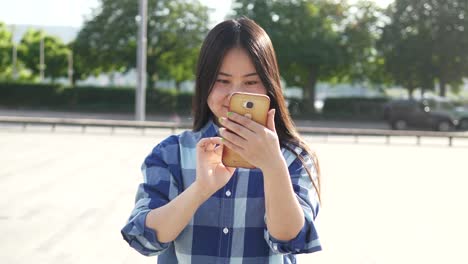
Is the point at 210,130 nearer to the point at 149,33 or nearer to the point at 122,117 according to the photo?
the point at 122,117

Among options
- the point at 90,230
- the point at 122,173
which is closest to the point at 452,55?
the point at 122,173

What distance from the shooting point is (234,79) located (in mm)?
1530

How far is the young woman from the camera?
4.72 ft

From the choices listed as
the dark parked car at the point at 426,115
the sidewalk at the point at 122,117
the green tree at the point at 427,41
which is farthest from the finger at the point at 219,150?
the green tree at the point at 427,41

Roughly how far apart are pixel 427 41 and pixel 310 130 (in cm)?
1753

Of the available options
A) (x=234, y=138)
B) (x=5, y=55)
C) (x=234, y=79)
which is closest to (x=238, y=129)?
(x=234, y=138)

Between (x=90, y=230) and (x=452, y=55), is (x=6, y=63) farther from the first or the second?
(x=90, y=230)

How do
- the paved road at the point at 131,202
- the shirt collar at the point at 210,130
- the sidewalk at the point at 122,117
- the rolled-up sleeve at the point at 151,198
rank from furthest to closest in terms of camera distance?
the sidewalk at the point at 122,117 < the paved road at the point at 131,202 < the shirt collar at the point at 210,130 < the rolled-up sleeve at the point at 151,198

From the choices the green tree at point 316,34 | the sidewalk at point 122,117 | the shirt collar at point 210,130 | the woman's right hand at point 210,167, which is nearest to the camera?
the woman's right hand at point 210,167

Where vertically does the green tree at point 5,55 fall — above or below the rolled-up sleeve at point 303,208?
above

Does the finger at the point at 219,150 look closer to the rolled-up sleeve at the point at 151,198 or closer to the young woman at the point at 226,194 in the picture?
the young woman at the point at 226,194

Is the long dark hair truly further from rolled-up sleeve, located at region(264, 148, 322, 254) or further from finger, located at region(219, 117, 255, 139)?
finger, located at region(219, 117, 255, 139)

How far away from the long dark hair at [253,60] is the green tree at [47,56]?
207 feet

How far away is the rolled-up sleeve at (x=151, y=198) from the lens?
1469 millimetres
